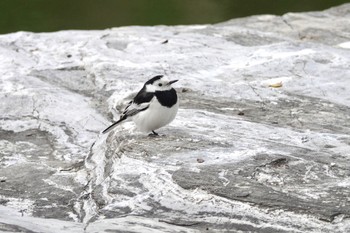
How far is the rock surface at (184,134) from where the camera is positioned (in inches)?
263

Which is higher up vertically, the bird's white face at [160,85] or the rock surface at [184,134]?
the bird's white face at [160,85]

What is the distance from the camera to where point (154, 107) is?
25.6 ft

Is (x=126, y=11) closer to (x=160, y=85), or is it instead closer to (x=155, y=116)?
(x=160, y=85)

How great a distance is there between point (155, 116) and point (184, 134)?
27cm

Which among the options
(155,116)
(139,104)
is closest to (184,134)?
(155,116)

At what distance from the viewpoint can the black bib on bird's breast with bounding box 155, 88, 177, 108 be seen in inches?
304

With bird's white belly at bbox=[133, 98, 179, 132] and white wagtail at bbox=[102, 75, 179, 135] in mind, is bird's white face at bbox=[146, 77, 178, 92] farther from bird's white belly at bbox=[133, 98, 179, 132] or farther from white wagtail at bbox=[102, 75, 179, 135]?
bird's white belly at bbox=[133, 98, 179, 132]

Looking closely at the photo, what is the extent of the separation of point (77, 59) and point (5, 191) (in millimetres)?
3235

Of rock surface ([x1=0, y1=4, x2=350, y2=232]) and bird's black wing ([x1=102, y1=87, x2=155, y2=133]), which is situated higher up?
bird's black wing ([x1=102, y1=87, x2=155, y2=133])

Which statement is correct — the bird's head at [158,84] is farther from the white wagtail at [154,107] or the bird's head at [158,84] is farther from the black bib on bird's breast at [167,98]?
the black bib on bird's breast at [167,98]

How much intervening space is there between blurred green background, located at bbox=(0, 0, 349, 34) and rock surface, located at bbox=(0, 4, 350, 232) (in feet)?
27.0

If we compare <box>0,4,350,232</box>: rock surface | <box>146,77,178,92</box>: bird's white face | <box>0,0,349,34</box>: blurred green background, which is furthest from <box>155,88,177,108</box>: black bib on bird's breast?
<box>0,0,349,34</box>: blurred green background

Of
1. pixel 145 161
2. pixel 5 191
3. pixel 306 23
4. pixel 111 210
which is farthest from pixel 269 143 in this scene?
pixel 306 23

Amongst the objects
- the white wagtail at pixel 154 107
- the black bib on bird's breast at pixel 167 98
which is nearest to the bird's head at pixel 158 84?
the white wagtail at pixel 154 107
